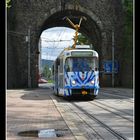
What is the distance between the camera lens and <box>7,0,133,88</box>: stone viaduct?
49.5 metres

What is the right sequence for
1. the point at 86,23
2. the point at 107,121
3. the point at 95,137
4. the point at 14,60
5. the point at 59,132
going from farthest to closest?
the point at 86,23 < the point at 14,60 < the point at 107,121 < the point at 59,132 < the point at 95,137

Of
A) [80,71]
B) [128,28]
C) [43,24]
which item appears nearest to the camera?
[80,71]

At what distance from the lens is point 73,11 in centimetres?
5150

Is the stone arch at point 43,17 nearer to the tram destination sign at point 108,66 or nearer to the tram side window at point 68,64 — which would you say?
the tram destination sign at point 108,66

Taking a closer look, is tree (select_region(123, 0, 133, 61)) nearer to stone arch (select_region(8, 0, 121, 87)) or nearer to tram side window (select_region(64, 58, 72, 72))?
stone arch (select_region(8, 0, 121, 87))

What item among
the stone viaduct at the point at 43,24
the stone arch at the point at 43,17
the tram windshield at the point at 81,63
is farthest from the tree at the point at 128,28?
the tram windshield at the point at 81,63

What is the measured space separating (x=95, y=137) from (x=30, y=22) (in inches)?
1655

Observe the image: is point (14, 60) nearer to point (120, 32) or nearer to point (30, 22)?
point (30, 22)

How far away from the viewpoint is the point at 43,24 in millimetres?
51312

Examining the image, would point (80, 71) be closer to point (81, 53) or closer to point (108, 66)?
point (81, 53)

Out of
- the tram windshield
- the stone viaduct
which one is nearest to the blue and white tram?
the tram windshield

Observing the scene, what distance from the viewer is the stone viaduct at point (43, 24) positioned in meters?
49.5

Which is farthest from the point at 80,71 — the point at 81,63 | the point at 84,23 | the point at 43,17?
the point at 84,23
